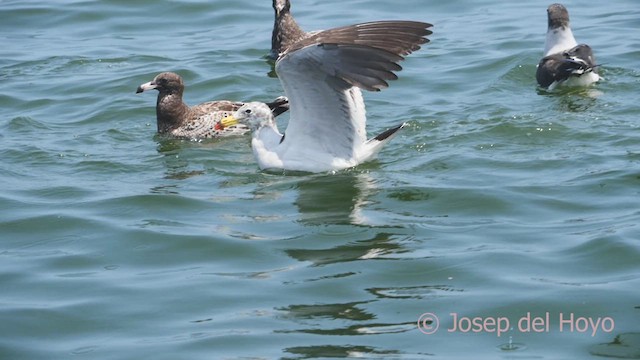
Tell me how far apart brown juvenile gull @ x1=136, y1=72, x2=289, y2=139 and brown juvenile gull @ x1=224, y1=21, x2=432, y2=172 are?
37.5 inches

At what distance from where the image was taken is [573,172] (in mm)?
11484

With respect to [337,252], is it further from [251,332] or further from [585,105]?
[585,105]

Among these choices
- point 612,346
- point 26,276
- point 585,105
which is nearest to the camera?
point 612,346

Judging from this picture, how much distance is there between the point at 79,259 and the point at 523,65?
6983mm

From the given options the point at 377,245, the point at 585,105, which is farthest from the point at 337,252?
the point at 585,105

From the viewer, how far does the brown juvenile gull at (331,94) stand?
10.7m

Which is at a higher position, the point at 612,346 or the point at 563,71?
the point at 563,71

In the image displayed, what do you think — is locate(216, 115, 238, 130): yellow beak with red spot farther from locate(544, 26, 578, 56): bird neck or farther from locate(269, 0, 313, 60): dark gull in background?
locate(544, 26, 578, 56): bird neck

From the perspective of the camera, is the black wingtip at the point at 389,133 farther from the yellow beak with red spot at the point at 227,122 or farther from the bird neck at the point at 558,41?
the bird neck at the point at 558,41

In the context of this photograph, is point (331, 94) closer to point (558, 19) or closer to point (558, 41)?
point (558, 41)

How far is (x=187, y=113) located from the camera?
13922mm

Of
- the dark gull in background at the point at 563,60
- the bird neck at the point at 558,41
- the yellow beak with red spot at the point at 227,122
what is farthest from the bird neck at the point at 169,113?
the bird neck at the point at 558,41

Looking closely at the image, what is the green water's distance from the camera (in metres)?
Answer: 8.48

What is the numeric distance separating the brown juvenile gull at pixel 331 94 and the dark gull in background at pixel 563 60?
295 centimetres
